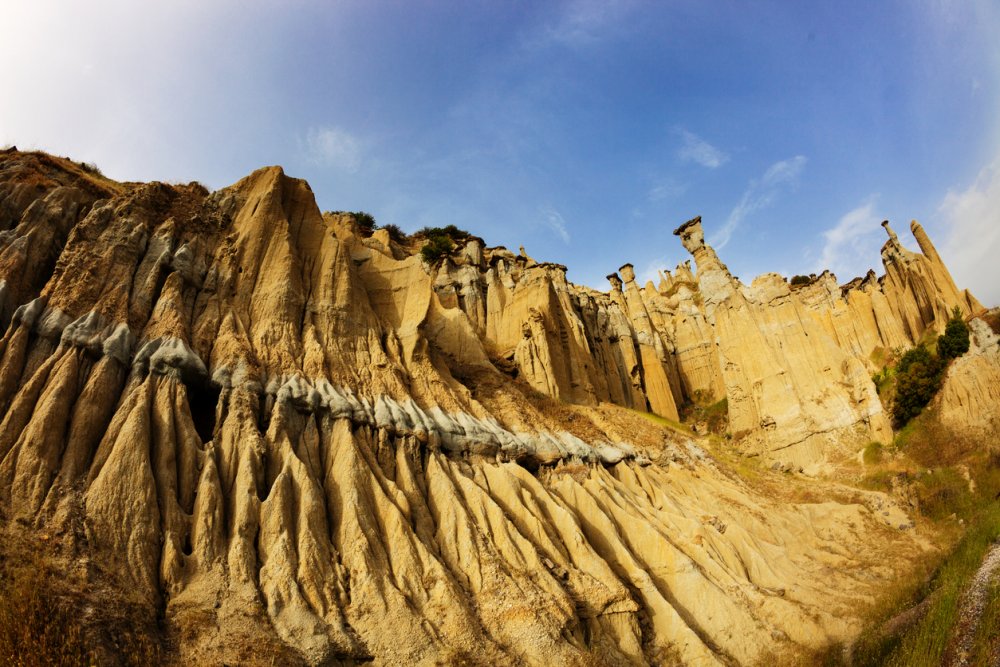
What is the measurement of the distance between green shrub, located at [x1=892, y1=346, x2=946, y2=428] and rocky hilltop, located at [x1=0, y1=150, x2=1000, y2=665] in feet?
3.31

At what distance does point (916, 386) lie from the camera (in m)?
31.3

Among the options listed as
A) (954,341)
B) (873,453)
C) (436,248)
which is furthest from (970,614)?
(436,248)

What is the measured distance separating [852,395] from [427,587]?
3037 cm

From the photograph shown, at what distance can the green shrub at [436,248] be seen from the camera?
1726 inches

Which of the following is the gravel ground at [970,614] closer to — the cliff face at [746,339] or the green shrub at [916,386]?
the green shrub at [916,386]

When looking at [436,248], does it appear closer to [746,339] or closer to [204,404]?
[746,339]

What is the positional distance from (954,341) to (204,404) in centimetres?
3734

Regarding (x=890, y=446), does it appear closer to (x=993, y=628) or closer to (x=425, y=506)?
(x=993, y=628)

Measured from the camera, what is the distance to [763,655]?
52.4 ft

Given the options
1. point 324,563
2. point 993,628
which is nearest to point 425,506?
point 324,563

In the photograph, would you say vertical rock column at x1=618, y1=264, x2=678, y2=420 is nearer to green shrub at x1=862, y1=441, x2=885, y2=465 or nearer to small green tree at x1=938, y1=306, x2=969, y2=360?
green shrub at x1=862, y1=441, x2=885, y2=465

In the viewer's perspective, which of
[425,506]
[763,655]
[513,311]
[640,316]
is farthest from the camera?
[640,316]

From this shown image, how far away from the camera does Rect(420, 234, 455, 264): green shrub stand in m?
43.8

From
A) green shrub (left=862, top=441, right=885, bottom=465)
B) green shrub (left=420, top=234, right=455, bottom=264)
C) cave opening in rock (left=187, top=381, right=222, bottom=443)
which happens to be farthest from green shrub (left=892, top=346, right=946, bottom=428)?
cave opening in rock (left=187, top=381, right=222, bottom=443)
